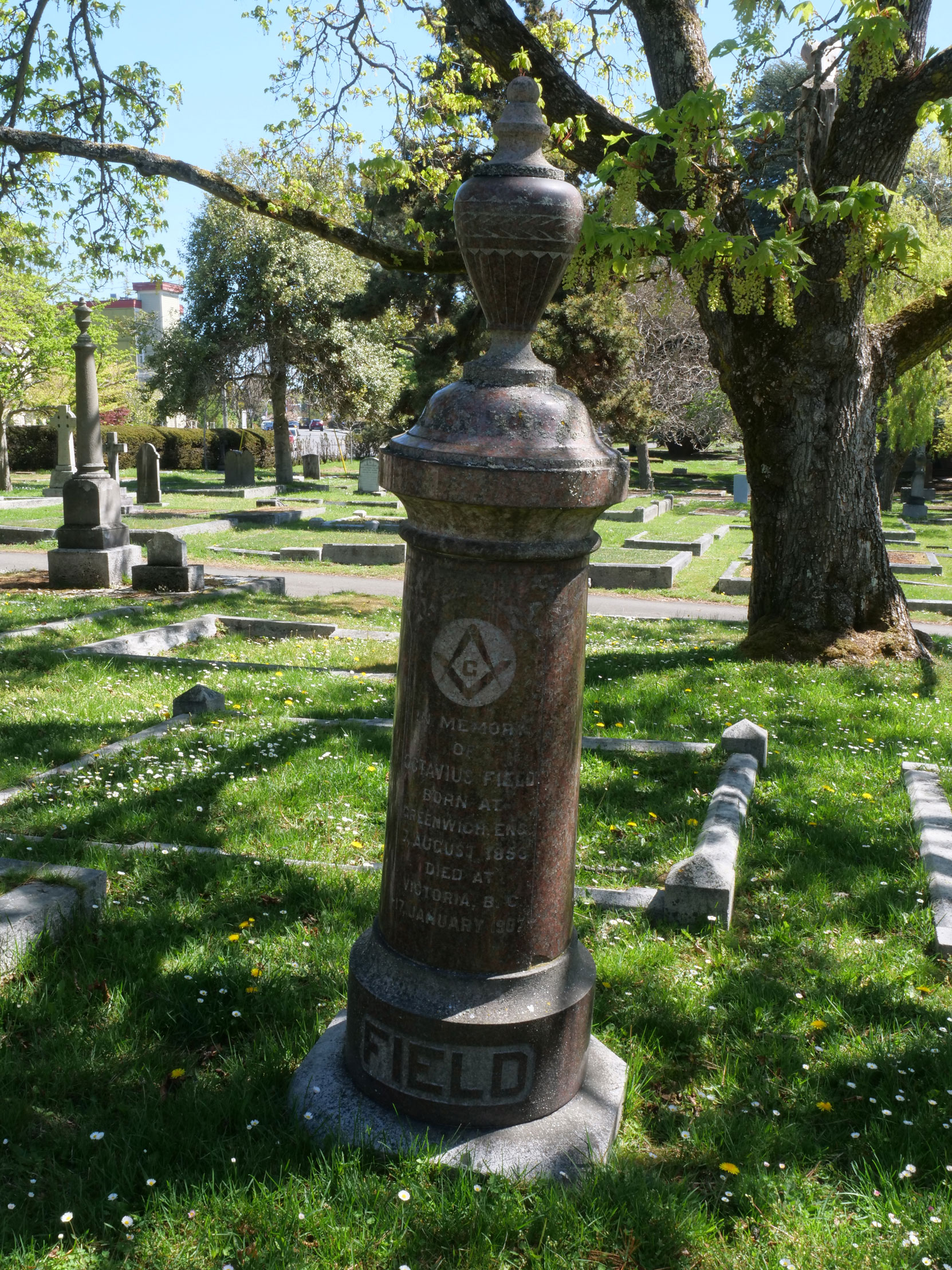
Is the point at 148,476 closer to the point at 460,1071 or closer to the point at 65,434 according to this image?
the point at 65,434

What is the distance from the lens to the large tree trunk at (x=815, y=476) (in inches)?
354

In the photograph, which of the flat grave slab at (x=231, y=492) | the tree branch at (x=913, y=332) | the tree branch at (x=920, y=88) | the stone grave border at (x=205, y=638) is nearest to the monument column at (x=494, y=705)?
the stone grave border at (x=205, y=638)

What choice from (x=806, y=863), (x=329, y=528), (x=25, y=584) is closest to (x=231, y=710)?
(x=806, y=863)

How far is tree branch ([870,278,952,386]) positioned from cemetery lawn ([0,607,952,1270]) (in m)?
4.53

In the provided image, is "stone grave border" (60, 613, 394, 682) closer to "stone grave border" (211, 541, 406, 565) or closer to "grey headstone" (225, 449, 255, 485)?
"stone grave border" (211, 541, 406, 565)

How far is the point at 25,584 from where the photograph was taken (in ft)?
47.0

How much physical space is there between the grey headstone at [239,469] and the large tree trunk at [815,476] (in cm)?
2535

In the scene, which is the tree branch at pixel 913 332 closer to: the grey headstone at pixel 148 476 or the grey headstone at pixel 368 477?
the grey headstone at pixel 148 476

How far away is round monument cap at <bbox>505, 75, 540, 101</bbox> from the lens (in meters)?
2.92

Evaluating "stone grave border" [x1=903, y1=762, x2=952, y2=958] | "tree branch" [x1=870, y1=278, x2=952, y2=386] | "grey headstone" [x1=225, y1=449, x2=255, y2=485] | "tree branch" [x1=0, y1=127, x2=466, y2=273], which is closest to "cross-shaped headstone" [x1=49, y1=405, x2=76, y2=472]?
"grey headstone" [x1=225, y1=449, x2=255, y2=485]

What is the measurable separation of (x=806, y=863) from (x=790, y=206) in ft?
19.4

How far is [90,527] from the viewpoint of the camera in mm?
14547

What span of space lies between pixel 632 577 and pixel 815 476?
27.1 ft

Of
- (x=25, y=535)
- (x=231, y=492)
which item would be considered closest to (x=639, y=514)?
(x=231, y=492)
